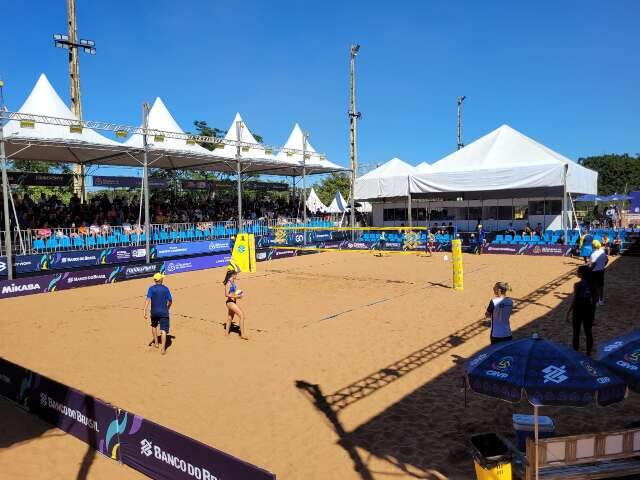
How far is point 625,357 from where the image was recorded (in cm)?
436

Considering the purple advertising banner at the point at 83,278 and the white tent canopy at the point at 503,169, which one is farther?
the white tent canopy at the point at 503,169

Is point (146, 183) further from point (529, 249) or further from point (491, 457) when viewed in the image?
point (529, 249)

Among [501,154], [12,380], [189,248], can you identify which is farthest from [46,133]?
[501,154]

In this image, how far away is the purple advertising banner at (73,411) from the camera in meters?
5.27

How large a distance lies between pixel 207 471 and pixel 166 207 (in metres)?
23.8

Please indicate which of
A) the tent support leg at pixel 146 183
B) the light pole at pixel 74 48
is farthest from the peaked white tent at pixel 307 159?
the light pole at pixel 74 48

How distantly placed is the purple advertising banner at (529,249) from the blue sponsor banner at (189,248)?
13839 millimetres

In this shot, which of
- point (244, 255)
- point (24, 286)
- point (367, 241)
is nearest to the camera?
point (24, 286)

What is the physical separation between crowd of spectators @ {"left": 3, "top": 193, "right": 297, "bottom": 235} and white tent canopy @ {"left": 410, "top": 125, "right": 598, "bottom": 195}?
1213 cm

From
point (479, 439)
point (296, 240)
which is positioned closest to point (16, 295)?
point (296, 240)

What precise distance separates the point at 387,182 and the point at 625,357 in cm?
2190

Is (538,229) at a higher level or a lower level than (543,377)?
higher

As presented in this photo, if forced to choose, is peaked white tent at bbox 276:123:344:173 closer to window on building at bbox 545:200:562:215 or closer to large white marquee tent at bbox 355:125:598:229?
large white marquee tent at bbox 355:125:598:229

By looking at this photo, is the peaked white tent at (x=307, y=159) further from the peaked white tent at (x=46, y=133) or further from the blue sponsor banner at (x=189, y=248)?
the peaked white tent at (x=46, y=133)
